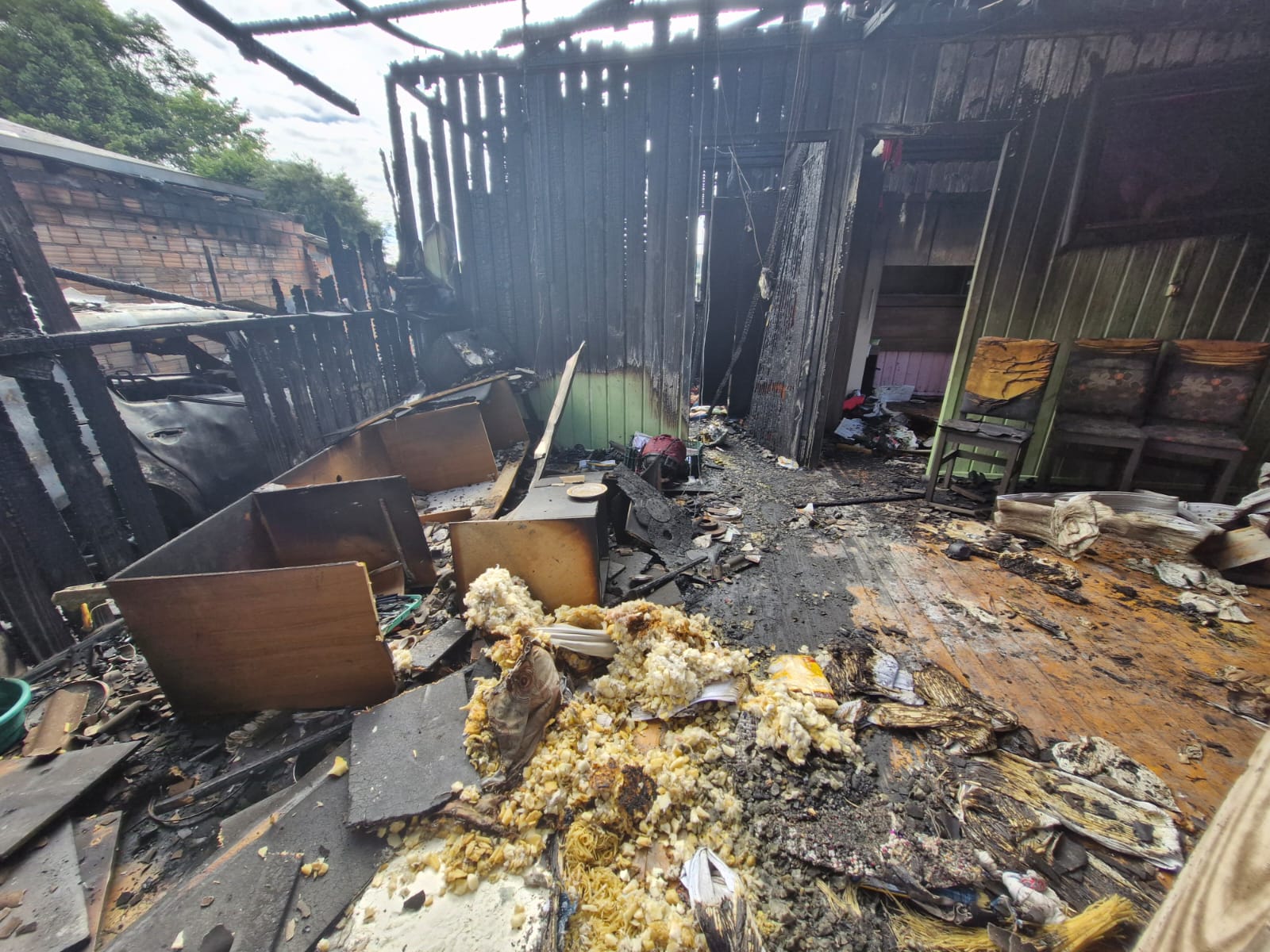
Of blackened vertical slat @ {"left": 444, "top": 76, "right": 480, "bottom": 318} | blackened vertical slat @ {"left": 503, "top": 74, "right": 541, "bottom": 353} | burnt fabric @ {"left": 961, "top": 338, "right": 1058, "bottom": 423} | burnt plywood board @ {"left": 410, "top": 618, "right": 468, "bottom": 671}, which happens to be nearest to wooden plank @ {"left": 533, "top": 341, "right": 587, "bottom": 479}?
blackened vertical slat @ {"left": 503, "top": 74, "right": 541, "bottom": 353}

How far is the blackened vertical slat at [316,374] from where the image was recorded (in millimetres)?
4156

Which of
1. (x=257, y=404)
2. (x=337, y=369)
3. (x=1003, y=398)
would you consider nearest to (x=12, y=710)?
(x=257, y=404)

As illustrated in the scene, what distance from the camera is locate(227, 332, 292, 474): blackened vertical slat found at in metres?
3.60

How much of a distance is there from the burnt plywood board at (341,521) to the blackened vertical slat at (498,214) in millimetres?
3345

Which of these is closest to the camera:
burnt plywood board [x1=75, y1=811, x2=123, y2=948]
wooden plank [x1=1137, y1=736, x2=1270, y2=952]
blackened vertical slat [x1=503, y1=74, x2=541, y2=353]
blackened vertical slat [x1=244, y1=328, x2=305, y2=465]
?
wooden plank [x1=1137, y1=736, x2=1270, y2=952]

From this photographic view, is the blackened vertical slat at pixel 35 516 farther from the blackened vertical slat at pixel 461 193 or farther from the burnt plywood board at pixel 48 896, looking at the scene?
the blackened vertical slat at pixel 461 193

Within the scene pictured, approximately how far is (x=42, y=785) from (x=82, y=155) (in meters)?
10.1

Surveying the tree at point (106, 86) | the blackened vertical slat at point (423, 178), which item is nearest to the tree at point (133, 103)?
the tree at point (106, 86)

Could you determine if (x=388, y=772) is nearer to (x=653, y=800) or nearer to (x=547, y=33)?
(x=653, y=800)

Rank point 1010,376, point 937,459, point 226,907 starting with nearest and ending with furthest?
point 226,907 → point 1010,376 → point 937,459

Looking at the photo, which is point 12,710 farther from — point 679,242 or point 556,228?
point 679,242

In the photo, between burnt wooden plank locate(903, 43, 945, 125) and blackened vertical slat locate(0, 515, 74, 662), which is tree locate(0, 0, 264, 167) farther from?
burnt wooden plank locate(903, 43, 945, 125)

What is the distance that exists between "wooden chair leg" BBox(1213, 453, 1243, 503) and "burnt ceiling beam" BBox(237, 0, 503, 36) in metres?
7.29

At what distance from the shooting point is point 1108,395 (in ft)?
13.1
